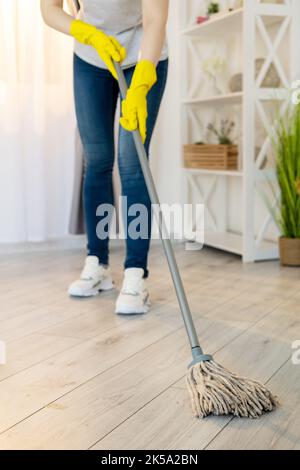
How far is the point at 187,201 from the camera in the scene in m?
3.27

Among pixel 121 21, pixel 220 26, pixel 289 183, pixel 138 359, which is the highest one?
pixel 220 26

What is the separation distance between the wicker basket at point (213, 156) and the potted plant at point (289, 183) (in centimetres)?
28

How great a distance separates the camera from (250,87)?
2641 millimetres

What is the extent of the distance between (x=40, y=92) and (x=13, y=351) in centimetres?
157

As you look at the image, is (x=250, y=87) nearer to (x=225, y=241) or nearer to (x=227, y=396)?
(x=225, y=241)

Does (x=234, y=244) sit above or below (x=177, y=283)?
below

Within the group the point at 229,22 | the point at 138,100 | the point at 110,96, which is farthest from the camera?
the point at 229,22

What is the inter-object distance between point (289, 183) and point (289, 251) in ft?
0.85

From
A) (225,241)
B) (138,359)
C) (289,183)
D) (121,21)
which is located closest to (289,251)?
(289,183)

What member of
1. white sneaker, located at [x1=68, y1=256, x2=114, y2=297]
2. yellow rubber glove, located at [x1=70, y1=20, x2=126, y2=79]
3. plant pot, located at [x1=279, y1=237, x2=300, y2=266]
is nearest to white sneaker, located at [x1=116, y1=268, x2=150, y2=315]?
white sneaker, located at [x1=68, y1=256, x2=114, y2=297]

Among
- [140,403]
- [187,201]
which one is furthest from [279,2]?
[140,403]

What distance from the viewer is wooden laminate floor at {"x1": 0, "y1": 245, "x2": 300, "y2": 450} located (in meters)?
1.11

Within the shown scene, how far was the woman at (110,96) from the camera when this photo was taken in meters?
1.71

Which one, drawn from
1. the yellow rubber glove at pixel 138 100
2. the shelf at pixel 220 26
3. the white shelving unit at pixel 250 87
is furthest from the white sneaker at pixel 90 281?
the shelf at pixel 220 26
